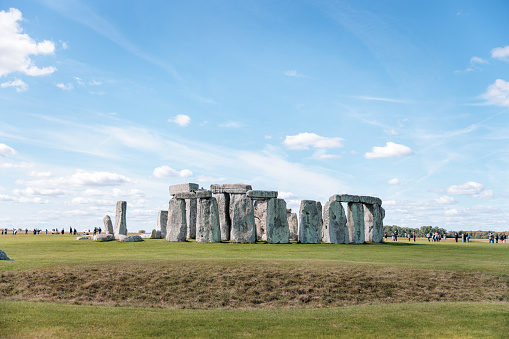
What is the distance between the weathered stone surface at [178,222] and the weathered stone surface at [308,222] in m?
7.27

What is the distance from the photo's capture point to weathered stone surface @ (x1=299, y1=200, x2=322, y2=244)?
28203mm

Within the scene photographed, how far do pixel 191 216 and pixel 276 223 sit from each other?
6.56m

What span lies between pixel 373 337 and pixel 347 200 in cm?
1988

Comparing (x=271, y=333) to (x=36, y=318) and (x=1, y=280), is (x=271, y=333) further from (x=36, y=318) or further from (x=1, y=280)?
(x=1, y=280)

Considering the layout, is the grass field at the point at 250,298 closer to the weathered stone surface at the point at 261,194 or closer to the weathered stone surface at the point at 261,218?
the weathered stone surface at the point at 261,194

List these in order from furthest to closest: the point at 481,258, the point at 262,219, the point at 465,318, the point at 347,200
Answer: the point at 262,219 → the point at 347,200 → the point at 481,258 → the point at 465,318

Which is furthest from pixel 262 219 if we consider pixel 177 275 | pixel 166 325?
pixel 166 325

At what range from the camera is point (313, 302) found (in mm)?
14281

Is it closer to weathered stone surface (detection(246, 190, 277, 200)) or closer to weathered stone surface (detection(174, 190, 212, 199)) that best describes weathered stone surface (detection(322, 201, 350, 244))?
weathered stone surface (detection(246, 190, 277, 200))

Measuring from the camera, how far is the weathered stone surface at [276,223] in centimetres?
2783

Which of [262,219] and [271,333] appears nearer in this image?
[271,333]

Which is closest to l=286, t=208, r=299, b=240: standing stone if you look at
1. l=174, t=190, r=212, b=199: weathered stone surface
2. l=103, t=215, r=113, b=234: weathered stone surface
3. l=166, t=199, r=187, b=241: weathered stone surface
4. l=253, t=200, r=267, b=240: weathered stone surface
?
l=253, t=200, r=267, b=240: weathered stone surface

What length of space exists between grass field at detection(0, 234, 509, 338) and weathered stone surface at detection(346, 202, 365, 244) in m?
9.70

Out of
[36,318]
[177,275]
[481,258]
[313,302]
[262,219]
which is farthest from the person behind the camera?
[262,219]
